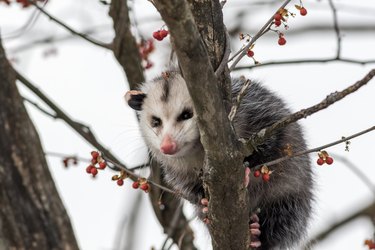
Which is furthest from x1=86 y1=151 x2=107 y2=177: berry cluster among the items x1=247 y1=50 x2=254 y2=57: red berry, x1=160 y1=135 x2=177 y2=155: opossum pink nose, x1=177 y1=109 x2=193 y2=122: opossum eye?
x1=247 y1=50 x2=254 y2=57: red berry

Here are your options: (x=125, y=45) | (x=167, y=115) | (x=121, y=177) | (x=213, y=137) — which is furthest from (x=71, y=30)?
(x=213, y=137)

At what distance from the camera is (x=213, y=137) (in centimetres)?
211

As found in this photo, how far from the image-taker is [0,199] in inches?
90.7

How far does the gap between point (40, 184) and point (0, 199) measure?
0.43 ft

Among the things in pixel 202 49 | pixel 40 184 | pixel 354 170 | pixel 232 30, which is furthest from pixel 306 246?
pixel 202 49

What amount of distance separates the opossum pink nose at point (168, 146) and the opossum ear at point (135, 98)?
20.1 inches

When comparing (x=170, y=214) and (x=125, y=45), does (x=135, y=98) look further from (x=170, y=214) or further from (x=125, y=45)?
(x=170, y=214)

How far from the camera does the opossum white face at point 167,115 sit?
273 centimetres

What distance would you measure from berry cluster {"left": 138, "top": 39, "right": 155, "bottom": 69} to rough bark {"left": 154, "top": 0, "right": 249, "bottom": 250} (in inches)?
54.6

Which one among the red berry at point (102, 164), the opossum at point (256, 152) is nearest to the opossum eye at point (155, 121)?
the opossum at point (256, 152)

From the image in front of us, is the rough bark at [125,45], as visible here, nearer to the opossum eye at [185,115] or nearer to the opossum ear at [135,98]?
the opossum ear at [135,98]

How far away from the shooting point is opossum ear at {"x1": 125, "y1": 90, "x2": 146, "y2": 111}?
10.3 ft

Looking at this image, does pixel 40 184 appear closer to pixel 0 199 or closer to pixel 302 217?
pixel 0 199

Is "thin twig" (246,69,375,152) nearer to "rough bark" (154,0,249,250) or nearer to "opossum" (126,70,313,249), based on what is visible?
"rough bark" (154,0,249,250)
